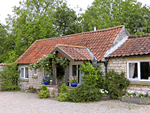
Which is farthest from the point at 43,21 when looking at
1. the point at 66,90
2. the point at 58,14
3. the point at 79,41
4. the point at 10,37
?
the point at 66,90

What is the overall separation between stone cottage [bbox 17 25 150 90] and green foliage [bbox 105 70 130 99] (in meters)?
0.50

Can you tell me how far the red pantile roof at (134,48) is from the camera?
11.1m

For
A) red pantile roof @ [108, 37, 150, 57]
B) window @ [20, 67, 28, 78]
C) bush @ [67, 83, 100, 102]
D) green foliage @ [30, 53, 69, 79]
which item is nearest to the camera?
bush @ [67, 83, 100, 102]

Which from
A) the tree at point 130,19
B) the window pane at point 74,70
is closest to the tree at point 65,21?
the tree at point 130,19

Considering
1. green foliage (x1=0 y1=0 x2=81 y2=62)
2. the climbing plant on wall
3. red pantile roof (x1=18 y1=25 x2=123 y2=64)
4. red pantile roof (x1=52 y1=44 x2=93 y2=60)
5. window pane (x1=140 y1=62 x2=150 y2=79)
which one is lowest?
window pane (x1=140 y1=62 x2=150 y2=79)

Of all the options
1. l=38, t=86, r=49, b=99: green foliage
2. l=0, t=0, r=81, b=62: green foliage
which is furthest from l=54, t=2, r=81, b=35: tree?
l=38, t=86, r=49, b=99: green foliage

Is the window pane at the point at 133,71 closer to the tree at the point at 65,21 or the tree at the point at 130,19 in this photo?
the tree at the point at 130,19

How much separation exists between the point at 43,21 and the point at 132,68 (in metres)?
18.1

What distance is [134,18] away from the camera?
25.6m

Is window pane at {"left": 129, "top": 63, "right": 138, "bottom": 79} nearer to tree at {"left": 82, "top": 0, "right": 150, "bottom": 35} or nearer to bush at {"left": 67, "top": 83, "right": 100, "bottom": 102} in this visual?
bush at {"left": 67, "top": 83, "right": 100, "bottom": 102}

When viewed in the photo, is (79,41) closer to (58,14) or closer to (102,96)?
(102,96)

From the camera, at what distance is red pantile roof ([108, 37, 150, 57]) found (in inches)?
438

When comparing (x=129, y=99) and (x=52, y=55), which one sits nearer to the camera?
(x=129, y=99)

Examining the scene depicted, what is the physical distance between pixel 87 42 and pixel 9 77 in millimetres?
8186
